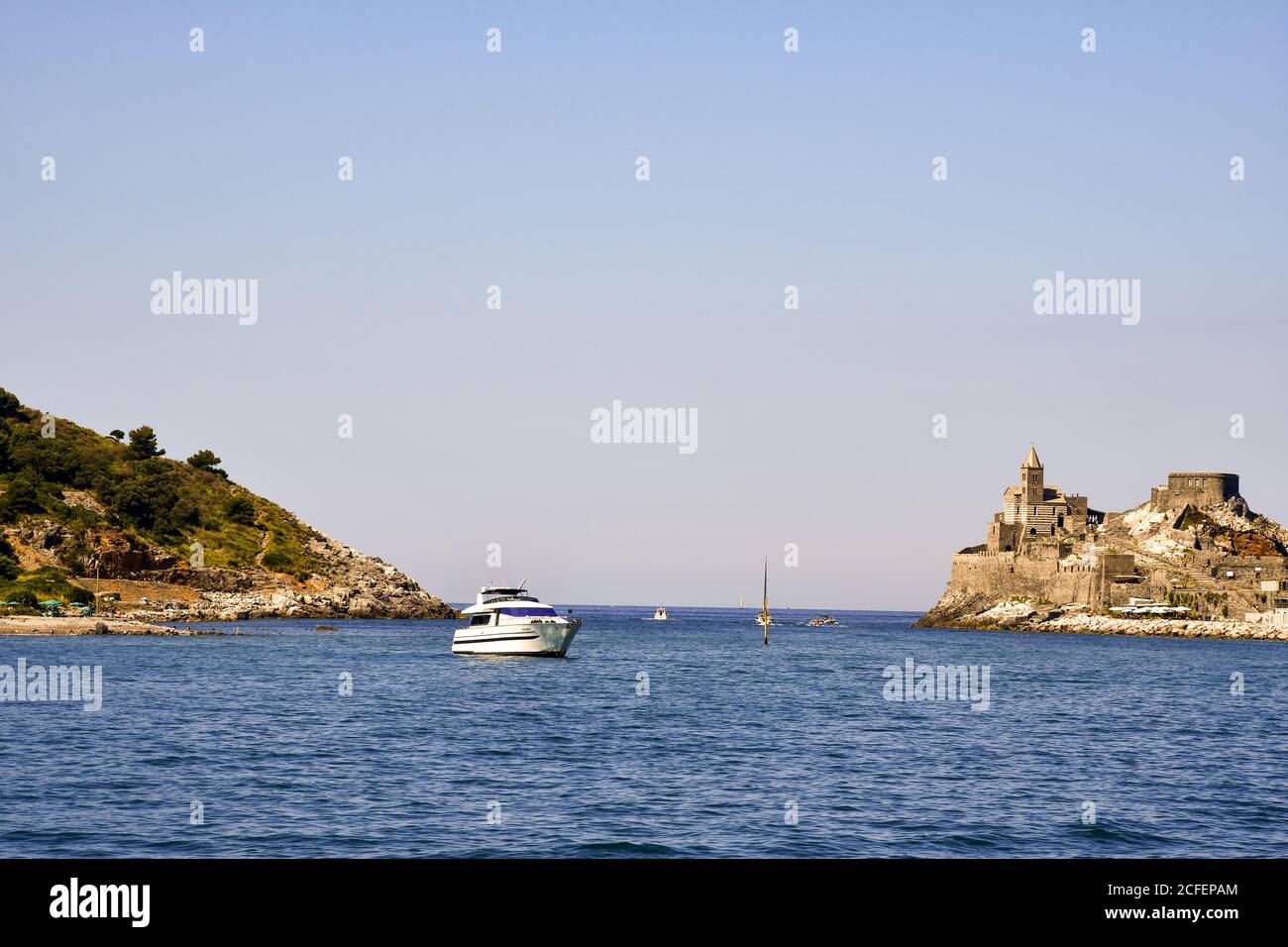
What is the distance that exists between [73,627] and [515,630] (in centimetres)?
4073

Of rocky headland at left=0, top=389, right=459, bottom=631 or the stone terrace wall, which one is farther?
the stone terrace wall

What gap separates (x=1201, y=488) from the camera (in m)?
186

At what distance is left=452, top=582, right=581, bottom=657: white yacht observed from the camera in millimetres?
85625

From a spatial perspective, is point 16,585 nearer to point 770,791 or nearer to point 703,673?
point 703,673

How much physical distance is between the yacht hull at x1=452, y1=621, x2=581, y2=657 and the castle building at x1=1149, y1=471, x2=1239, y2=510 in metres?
132

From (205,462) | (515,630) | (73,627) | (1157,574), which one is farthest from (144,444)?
(1157,574)

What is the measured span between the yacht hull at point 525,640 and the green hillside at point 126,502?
60962 mm

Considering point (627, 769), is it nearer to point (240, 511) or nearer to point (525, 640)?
point (525, 640)

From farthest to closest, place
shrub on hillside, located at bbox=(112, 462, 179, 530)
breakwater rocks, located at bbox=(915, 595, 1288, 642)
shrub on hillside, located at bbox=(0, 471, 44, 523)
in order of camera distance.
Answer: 1. shrub on hillside, located at bbox=(112, 462, 179, 530)
2. breakwater rocks, located at bbox=(915, 595, 1288, 642)
3. shrub on hillside, located at bbox=(0, 471, 44, 523)

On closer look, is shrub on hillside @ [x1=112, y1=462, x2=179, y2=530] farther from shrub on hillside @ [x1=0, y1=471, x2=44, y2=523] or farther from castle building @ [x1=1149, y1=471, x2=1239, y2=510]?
castle building @ [x1=1149, y1=471, x2=1239, y2=510]

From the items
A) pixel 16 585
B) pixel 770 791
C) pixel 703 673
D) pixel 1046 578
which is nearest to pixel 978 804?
pixel 770 791

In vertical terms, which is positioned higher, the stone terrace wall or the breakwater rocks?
the stone terrace wall
